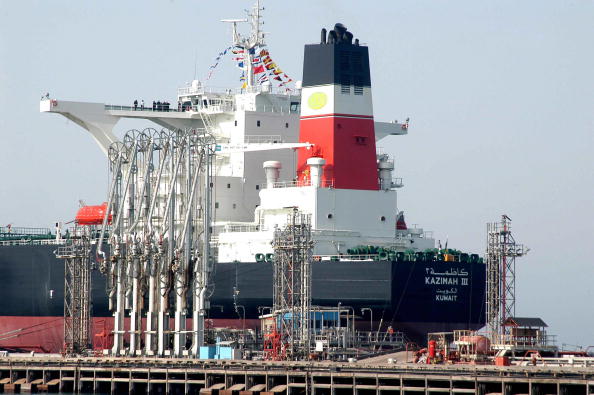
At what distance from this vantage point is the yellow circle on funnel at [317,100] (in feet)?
219

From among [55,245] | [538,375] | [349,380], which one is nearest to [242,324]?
[55,245]

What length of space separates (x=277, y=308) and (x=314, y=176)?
315 inches

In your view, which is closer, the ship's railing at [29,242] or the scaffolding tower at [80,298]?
the scaffolding tower at [80,298]

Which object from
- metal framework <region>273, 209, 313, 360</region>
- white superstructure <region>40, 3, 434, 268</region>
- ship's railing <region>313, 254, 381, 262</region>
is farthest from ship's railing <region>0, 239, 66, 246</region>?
metal framework <region>273, 209, 313, 360</region>

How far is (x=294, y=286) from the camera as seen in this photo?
59.2 metres

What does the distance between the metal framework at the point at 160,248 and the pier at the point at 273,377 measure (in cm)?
376

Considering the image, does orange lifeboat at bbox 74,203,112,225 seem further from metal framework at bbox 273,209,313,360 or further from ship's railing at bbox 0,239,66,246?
metal framework at bbox 273,209,313,360

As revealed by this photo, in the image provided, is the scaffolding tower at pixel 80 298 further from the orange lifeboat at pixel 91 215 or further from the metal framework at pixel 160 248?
the orange lifeboat at pixel 91 215

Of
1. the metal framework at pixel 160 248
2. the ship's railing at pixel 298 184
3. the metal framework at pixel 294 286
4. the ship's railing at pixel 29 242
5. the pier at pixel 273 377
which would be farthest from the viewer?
the ship's railing at pixel 29 242

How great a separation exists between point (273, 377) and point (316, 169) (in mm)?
16302

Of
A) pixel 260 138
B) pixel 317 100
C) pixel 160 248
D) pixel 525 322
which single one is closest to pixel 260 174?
pixel 260 138

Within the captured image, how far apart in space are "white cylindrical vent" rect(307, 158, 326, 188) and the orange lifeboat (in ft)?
39.7

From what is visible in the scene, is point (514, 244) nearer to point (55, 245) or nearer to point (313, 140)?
point (313, 140)

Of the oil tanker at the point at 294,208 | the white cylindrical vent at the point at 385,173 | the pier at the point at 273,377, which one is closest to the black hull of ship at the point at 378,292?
the oil tanker at the point at 294,208
